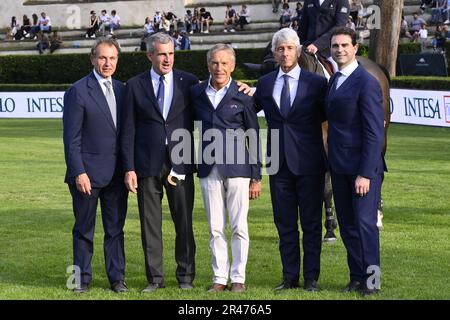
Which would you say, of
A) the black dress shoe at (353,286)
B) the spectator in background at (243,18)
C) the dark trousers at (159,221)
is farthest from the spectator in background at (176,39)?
the black dress shoe at (353,286)

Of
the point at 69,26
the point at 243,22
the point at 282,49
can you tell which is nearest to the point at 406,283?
the point at 282,49

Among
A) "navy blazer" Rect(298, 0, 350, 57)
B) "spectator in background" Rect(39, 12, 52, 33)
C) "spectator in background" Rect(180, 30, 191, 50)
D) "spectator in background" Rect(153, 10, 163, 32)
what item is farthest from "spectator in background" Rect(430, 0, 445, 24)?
"navy blazer" Rect(298, 0, 350, 57)

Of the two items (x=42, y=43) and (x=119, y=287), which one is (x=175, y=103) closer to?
(x=119, y=287)

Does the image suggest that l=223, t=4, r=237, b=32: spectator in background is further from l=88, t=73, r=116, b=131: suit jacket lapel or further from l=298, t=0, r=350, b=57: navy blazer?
l=88, t=73, r=116, b=131: suit jacket lapel

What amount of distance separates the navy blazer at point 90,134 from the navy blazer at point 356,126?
5.95ft

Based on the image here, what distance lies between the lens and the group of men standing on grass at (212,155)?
8.41 m

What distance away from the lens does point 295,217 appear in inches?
339

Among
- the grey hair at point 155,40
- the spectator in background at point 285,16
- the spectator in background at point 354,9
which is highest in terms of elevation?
the grey hair at point 155,40

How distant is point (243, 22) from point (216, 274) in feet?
124

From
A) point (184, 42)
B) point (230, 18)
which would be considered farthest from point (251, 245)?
point (230, 18)

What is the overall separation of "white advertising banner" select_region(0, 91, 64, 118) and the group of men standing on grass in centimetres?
2330

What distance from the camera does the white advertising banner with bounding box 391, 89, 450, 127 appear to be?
947 inches

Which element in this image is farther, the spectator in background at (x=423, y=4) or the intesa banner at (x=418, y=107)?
the spectator in background at (x=423, y=4)

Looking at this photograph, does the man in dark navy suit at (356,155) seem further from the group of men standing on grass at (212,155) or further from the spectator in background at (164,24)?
the spectator in background at (164,24)
